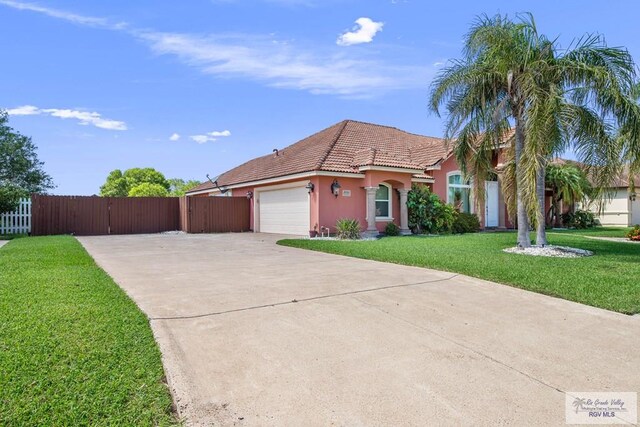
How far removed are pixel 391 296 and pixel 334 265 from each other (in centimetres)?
282

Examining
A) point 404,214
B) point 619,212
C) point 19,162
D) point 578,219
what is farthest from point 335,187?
point 19,162

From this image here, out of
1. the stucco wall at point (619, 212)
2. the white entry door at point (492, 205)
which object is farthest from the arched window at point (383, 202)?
the stucco wall at point (619, 212)

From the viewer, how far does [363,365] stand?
3230mm

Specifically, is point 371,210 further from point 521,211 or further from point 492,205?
point 492,205

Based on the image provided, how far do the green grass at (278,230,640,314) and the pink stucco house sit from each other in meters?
4.25

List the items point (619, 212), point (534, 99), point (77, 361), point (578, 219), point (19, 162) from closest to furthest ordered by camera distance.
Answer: point (77, 361) < point (534, 99) < point (578, 219) < point (619, 212) < point (19, 162)

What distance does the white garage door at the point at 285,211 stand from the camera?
1664cm

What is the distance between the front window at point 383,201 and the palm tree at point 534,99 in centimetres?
570

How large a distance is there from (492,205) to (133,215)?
65.4 feet

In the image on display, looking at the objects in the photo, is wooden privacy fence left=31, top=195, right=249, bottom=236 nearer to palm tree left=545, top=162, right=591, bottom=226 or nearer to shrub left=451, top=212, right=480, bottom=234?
shrub left=451, top=212, right=480, bottom=234

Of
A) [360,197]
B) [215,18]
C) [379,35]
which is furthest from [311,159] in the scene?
[215,18]

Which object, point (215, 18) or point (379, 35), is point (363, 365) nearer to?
point (215, 18)

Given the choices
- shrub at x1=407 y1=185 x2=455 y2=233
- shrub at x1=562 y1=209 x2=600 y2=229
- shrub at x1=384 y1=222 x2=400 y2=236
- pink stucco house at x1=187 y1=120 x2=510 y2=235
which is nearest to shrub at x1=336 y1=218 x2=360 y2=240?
pink stucco house at x1=187 y1=120 x2=510 y2=235

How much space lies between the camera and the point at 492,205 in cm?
2061
